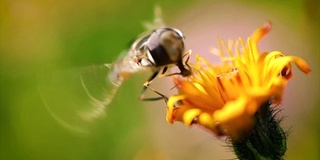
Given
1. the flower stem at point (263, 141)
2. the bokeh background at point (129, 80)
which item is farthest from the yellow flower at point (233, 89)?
the bokeh background at point (129, 80)

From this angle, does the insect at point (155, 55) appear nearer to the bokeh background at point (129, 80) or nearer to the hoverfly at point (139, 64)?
the hoverfly at point (139, 64)

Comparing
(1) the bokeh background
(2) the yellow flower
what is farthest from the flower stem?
(1) the bokeh background

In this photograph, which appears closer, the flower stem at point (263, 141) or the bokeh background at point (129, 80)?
the flower stem at point (263, 141)

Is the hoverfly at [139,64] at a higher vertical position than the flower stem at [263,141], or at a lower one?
higher

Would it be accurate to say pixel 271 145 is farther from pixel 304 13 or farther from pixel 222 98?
pixel 304 13

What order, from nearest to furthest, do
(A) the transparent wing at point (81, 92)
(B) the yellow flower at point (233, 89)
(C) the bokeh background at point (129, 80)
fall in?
(B) the yellow flower at point (233, 89) → (A) the transparent wing at point (81, 92) → (C) the bokeh background at point (129, 80)

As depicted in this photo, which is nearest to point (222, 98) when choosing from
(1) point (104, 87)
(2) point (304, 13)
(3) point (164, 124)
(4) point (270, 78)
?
(4) point (270, 78)

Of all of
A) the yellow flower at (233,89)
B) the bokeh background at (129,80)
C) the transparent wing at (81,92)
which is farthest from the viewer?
the bokeh background at (129,80)
